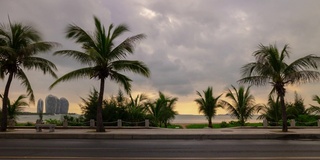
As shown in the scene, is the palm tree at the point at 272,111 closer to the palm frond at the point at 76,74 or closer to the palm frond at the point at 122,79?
the palm frond at the point at 122,79

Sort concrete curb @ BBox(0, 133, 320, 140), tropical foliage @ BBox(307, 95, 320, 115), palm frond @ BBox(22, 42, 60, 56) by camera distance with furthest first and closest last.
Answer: tropical foliage @ BBox(307, 95, 320, 115) < palm frond @ BBox(22, 42, 60, 56) < concrete curb @ BBox(0, 133, 320, 140)

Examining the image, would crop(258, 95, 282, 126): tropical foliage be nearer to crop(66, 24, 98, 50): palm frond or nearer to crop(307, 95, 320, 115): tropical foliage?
crop(307, 95, 320, 115): tropical foliage

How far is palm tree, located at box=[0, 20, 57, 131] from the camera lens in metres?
22.3

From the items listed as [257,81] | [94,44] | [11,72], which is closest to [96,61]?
[94,44]

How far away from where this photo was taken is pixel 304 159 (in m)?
10.0

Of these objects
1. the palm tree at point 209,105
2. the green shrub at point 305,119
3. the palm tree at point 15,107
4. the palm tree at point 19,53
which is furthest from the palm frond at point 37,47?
the green shrub at point 305,119

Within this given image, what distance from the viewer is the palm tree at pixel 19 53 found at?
2227 centimetres

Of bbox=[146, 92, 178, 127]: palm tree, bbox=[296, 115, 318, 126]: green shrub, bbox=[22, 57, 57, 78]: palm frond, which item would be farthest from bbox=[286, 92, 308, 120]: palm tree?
bbox=[22, 57, 57, 78]: palm frond

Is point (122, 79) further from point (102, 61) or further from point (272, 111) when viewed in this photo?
point (272, 111)

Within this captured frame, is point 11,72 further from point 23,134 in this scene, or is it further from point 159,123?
point 159,123

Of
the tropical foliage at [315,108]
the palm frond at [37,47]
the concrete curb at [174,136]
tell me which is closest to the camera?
the concrete curb at [174,136]

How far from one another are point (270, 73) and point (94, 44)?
1077 centimetres

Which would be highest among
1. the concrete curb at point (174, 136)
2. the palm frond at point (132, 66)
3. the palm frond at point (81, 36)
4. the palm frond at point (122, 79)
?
the palm frond at point (81, 36)

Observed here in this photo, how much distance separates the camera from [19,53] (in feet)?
73.6
